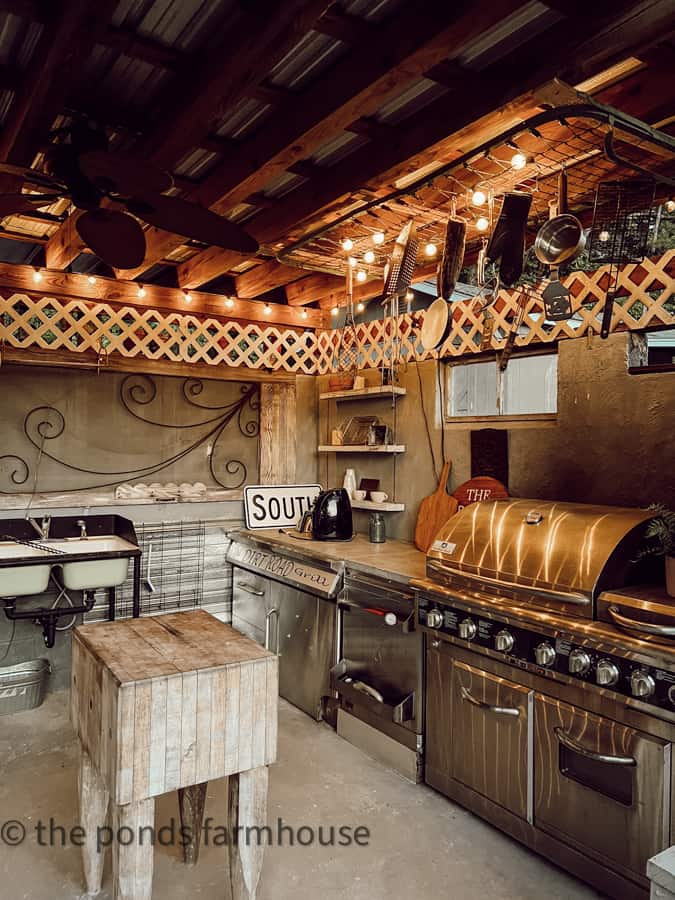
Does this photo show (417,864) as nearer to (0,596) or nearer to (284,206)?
(0,596)

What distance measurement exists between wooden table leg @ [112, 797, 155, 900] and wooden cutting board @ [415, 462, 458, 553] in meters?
2.30

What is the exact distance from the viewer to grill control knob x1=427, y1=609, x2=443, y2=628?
2.84 meters

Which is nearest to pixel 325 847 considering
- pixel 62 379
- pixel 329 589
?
pixel 329 589

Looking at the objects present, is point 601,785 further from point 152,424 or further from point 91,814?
point 152,424

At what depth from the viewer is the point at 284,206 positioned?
11.3 feet

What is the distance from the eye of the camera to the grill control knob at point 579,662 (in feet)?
7.29

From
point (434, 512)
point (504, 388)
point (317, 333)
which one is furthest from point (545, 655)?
point (317, 333)

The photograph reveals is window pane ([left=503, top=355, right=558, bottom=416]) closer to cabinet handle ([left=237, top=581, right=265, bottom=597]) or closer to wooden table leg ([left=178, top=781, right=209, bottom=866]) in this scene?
cabinet handle ([left=237, top=581, right=265, bottom=597])

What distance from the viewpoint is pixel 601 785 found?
2.20 m

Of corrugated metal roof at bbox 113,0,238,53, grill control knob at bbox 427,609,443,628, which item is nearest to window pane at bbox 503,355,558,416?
grill control knob at bbox 427,609,443,628

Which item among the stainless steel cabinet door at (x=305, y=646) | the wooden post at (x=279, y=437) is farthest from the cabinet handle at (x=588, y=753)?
the wooden post at (x=279, y=437)

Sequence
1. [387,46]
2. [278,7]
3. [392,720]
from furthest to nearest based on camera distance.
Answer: [392,720]
[387,46]
[278,7]

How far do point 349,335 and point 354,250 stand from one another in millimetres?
1512

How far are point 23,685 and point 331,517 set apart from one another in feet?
6.88
